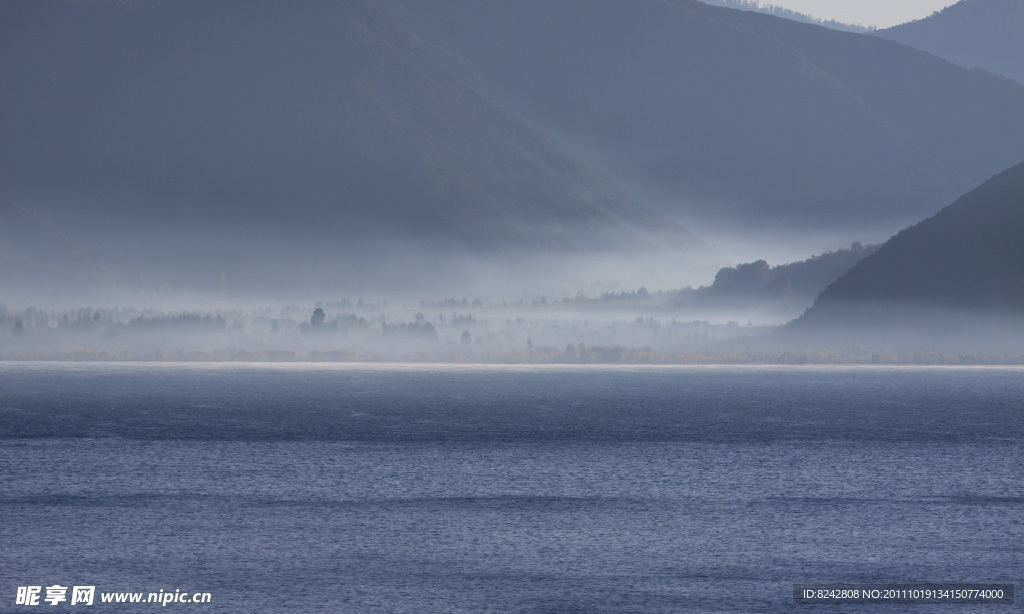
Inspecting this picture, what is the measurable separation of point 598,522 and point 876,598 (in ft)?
75.8

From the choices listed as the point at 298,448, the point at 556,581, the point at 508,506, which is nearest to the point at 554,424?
the point at 298,448

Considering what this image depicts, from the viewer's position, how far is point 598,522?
226 feet

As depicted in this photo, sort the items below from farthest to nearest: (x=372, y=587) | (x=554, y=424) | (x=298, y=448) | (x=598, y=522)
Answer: (x=554, y=424)
(x=298, y=448)
(x=598, y=522)
(x=372, y=587)

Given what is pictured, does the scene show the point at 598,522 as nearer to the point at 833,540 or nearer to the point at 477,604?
the point at 833,540

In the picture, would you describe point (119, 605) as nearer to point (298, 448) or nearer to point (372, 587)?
point (372, 587)

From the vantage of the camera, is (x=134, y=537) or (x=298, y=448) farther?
(x=298, y=448)

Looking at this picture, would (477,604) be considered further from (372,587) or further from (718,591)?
(718,591)

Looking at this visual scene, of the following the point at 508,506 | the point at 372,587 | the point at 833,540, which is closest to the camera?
the point at 372,587

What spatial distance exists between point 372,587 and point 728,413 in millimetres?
151379

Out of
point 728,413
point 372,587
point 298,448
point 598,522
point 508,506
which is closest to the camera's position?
point 372,587

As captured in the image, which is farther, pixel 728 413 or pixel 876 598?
pixel 728 413

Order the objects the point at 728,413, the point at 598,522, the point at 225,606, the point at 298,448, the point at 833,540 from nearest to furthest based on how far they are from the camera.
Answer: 1. the point at 225,606
2. the point at 833,540
3. the point at 598,522
4. the point at 298,448
5. the point at 728,413

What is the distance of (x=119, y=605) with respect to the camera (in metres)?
46.5

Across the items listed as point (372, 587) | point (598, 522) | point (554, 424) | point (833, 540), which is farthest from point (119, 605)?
point (554, 424)
